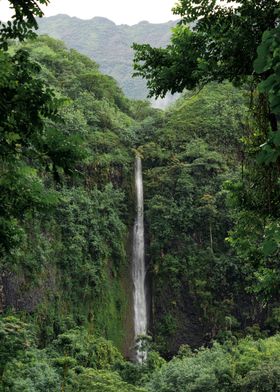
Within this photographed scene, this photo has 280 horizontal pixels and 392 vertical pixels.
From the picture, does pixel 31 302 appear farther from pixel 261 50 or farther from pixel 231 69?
pixel 261 50

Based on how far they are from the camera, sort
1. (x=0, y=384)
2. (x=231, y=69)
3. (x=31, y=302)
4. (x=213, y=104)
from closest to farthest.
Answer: (x=231, y=69) < (x=0, y=384) < (x=31, y=302) < (x=213, y=104)

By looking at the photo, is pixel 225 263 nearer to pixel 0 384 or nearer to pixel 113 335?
pixel 113 335

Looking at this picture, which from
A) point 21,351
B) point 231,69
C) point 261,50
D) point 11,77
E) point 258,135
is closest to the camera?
point 261,50

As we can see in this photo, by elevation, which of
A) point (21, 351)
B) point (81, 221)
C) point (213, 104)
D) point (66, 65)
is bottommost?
point (21, 351)

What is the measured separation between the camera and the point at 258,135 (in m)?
5.77

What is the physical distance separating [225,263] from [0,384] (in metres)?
14.2

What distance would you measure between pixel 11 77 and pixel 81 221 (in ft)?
44.4

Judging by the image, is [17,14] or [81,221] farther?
[81,221]

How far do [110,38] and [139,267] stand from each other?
96.9m

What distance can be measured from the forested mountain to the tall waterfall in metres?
65.6

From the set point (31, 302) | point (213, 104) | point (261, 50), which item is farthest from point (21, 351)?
point (213, 104)

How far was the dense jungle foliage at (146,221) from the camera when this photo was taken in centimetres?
465

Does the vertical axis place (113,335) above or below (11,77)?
below

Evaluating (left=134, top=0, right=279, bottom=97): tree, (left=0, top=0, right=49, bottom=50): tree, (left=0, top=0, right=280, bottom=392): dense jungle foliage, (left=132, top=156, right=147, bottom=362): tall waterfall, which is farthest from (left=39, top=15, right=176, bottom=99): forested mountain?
(left=0, top=0, right=49, bottom=50): tree
